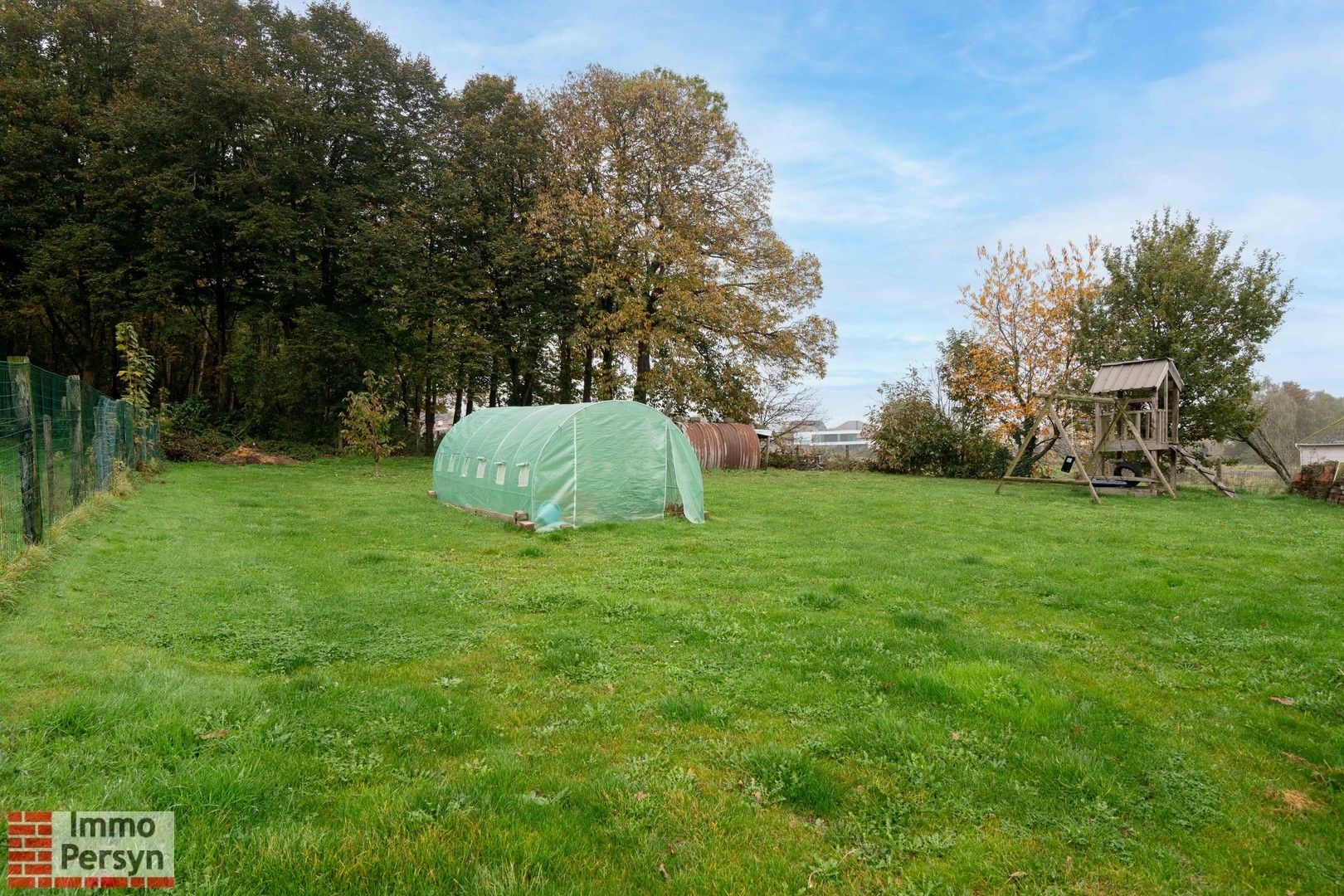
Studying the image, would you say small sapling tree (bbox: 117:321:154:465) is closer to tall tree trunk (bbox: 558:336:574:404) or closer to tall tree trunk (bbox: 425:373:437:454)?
tall tree trunk (bbox: 425:373:437:454)

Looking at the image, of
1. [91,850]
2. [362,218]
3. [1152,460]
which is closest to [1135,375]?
[1152,460]

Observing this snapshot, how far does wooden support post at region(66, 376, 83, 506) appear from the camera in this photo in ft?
30.5

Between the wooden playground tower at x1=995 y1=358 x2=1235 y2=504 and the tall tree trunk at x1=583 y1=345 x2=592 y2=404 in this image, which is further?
the tall tree trunk at x1=583 y1=345 x2=592 y2=404

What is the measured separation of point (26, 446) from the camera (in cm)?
689

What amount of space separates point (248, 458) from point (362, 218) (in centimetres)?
1136

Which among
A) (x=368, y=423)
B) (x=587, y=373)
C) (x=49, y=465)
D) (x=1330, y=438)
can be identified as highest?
(x=587, y=373)

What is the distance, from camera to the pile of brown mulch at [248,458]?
2389 centimetres

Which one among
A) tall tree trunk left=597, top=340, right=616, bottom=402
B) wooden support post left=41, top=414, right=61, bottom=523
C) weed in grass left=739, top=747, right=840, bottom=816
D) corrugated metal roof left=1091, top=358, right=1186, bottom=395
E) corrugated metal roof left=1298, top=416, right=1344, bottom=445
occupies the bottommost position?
weed in grass left=739, top=747, right=840, bottom=816

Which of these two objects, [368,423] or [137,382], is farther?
[368,423]

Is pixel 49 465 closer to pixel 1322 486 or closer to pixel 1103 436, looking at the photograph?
pixel 1103 436

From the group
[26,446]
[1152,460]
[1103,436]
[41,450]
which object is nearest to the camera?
[26,446]

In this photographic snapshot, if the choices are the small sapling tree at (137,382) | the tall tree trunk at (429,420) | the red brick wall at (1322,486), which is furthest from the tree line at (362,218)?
the red brick wall at (1322,486)

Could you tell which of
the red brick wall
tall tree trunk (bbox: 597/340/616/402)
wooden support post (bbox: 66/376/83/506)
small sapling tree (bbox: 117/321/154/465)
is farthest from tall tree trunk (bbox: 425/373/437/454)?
the red brick wall

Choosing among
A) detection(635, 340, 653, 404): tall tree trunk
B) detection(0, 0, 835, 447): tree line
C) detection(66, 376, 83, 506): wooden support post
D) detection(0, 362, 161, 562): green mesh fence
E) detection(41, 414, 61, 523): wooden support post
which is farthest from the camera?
detection(635, 340, 653, 404): tall tree trunk
